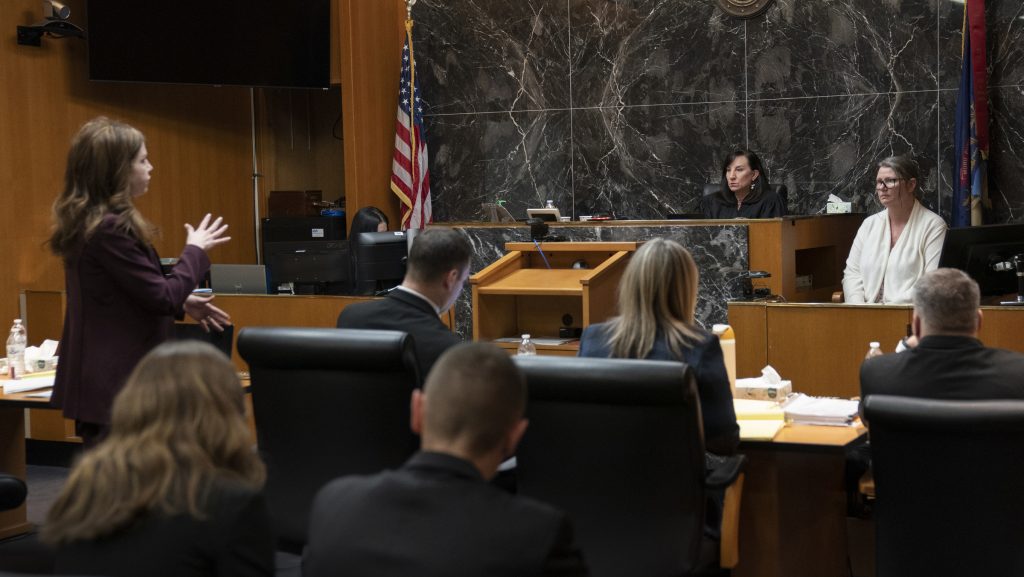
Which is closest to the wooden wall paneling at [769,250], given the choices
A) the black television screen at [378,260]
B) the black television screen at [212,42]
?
the black television screen at [378,260]

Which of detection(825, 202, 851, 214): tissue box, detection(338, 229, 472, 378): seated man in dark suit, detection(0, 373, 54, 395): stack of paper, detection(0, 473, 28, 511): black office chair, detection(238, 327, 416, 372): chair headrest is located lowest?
detection(0, 473, 28, 511): black office chair

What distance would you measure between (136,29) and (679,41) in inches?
163

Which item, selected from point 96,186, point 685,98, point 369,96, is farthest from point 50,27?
point 96,186

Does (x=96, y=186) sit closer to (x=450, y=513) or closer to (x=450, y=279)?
(x=450, y=279)

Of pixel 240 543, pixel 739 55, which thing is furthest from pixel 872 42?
pixel 240 543

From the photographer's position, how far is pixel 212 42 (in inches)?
347

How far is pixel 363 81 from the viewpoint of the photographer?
947 cm

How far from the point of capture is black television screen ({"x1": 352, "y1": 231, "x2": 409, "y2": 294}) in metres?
6.43

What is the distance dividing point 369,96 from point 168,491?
801cm

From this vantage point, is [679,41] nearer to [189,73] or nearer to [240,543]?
[189,73]

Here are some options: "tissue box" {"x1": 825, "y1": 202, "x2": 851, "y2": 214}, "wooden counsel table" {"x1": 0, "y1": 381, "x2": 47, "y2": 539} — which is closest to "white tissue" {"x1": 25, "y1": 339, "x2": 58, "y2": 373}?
"wooden counsel table" {"x1": 0, "y1": 381, "x2": 47, "y2": 539}

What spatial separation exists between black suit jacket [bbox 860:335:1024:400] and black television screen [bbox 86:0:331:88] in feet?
21.4

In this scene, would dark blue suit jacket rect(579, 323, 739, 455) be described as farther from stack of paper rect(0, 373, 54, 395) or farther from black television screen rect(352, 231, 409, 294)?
black television screen rect(352, 231, 409, 294)

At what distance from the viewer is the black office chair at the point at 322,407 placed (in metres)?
3.11
